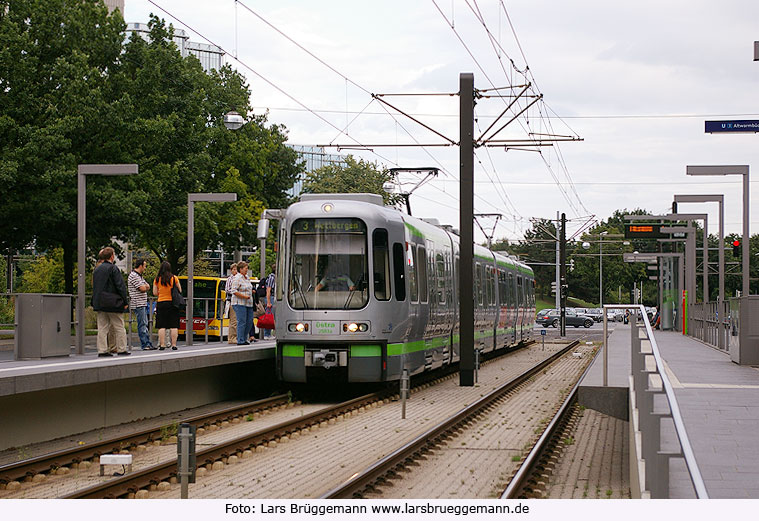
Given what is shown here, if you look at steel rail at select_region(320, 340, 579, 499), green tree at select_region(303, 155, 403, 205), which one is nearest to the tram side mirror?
steel rail at select_region(320, 340, 579, 499)

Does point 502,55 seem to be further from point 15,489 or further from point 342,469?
point 15,489

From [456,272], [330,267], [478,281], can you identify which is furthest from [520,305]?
[330,267]

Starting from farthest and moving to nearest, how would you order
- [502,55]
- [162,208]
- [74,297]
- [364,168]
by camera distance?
[364,168] < [162,208] < [502,55] < [74,297]

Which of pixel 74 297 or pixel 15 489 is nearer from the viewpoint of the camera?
pixel 15 489

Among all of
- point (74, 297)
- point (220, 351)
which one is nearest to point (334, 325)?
point (220, 351)

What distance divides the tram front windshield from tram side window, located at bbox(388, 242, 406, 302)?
0.67 metres

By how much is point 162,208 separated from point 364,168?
28.1 meters

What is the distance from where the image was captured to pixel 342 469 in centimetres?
1109

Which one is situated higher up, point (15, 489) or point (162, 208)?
point (162, 208)

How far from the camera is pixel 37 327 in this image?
15.7m

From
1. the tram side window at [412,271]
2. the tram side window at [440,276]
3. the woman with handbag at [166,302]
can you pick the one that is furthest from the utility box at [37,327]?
the tram side window at [440,276]

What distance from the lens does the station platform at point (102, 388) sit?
41.9 feet

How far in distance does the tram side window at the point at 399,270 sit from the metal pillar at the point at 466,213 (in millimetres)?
3174

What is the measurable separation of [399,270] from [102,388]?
5524 mm
